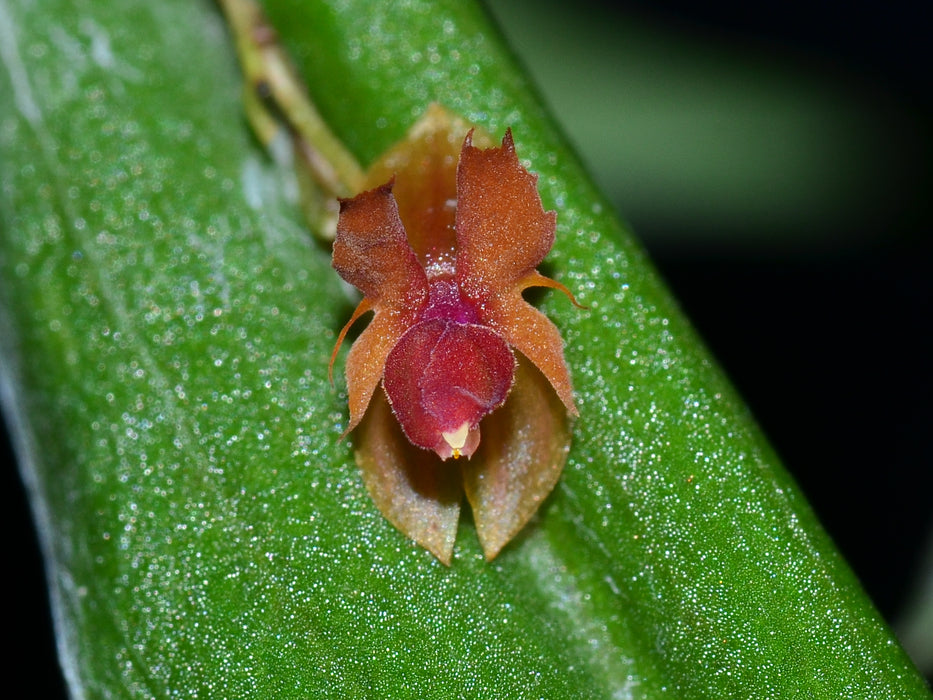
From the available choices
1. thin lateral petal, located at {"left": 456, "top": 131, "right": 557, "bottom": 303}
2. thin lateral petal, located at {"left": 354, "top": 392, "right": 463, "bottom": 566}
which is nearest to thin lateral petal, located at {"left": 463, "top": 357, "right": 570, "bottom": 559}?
thin lateral petal, located at {"left": 354, "top": 392, "right": 463, "bottom": 566}

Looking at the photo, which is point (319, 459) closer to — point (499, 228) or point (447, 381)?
point (447, 381)

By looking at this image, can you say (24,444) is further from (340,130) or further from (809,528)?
(809,528)

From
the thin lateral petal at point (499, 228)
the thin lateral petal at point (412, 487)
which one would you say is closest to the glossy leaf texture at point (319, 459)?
the thin lateral petal at point (412, 487)

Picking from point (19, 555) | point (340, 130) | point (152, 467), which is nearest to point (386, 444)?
point (152, 467)

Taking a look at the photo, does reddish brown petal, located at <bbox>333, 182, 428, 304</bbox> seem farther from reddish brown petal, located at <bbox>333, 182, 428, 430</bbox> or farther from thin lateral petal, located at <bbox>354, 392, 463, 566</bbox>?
thin lateral petal, located at <bbox>354, 392, 463, 566</bbox>

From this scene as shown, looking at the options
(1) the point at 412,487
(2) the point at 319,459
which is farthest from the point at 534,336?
(2) the point at 319,459
